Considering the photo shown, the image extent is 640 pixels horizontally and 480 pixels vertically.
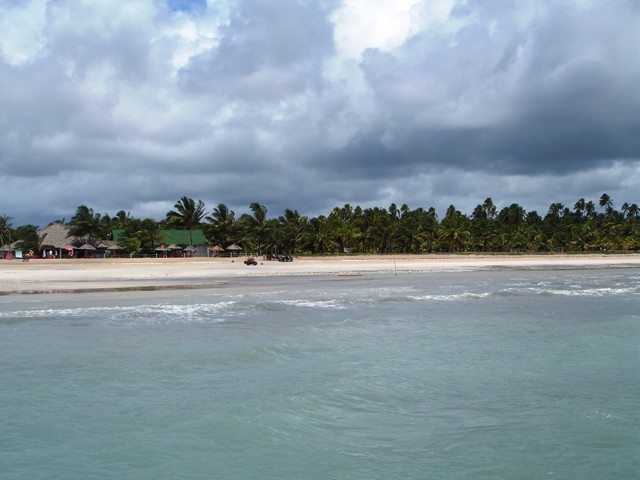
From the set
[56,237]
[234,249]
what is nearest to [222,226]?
[234,249]

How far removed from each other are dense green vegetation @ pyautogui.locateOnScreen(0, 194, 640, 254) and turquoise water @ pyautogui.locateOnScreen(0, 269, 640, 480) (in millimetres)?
57411

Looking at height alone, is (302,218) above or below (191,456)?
above

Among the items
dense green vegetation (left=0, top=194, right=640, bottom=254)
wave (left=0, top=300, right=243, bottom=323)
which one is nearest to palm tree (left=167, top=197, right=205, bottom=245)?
dense green vegetation (left=0, top=194, right=640, bottom=254)

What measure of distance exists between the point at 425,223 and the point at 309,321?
73888 millimetres

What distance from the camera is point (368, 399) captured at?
8.86m

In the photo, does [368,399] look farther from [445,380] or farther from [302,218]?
[302,218]

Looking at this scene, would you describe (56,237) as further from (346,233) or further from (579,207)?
(579,207)

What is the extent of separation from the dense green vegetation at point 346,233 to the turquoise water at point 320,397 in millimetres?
57411

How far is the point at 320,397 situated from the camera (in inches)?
353

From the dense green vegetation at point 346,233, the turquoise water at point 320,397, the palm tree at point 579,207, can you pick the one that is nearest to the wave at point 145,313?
the turquoise water at point 320,397

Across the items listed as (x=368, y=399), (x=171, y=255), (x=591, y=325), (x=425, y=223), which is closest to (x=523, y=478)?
(x=368, y=399)

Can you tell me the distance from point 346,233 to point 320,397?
72.2 meters

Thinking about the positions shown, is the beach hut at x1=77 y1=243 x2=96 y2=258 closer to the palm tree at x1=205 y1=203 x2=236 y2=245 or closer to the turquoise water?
the palm tree at x1=205 y1=203 x2=236 y2=245

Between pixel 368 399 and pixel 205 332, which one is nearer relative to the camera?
pixel 368 399
